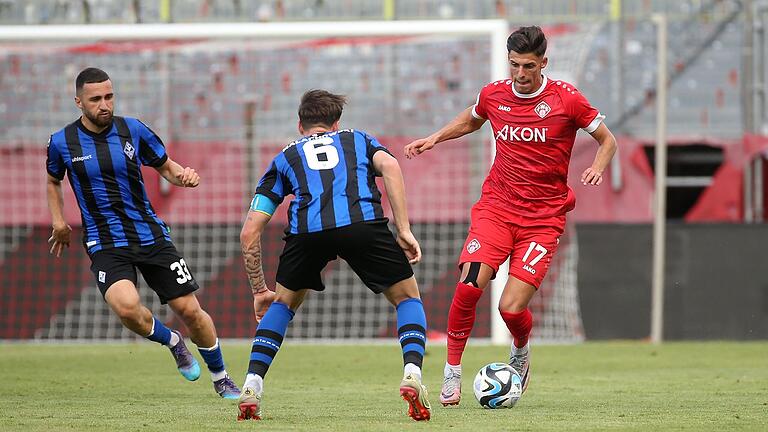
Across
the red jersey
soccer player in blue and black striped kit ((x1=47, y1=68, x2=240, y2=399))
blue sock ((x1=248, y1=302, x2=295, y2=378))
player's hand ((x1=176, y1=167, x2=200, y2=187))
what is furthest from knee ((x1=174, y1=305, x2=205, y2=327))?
the red jersey

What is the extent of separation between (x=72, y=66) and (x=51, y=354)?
4.88m

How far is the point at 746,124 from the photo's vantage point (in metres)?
14.9

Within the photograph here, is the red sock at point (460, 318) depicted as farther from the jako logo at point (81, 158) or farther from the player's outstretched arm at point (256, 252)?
the jako logo at point (81, 158)

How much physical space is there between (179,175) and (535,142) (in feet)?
6.87

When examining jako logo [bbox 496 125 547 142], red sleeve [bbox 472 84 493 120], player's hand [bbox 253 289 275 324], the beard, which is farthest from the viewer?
the beard

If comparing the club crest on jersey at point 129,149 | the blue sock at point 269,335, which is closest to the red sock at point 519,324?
the blue sock at point 269,335

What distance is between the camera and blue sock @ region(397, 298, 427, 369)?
604 cm

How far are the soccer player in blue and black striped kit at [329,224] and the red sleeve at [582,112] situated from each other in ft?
3.96

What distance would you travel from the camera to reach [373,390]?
25.7ft

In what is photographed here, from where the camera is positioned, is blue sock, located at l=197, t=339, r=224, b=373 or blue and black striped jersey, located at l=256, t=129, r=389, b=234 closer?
blue and black striped jersey, located at l=256, t=129, r=389, b=234

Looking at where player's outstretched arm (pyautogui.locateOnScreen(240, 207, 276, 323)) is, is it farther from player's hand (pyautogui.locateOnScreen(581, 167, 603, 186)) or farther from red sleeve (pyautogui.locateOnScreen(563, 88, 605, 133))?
red sleeve (pyautogui.locateOnScreen(563, 88, 605, 133))

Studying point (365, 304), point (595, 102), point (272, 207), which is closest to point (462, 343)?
point (272, 207)

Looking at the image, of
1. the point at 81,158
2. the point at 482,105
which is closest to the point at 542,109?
the point at 482,105

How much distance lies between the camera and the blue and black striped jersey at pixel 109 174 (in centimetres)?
741
